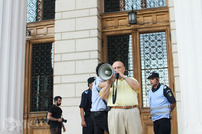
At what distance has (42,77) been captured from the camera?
34.6ft

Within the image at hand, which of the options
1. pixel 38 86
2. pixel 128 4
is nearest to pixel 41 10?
pixel 38 86

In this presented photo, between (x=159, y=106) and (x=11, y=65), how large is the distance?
3.61m

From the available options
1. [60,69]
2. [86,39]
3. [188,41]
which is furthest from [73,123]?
[188,41]

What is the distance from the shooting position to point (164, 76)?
30.5 ft

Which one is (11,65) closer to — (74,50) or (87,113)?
(87,113)

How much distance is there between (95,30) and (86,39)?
0.46 meters

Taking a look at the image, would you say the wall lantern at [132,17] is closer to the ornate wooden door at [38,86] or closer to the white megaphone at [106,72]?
the ornate wooden door at [38,86]

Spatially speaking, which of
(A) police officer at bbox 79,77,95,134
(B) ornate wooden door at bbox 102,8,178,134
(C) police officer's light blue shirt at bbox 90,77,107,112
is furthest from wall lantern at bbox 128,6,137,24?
(C) police officer's light blue shirt at bbox 90,77,107,112

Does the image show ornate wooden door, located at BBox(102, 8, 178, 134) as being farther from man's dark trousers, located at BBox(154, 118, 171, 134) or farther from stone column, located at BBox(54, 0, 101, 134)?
man's dark trousers, located at BBox(154, 118, 171, 134)

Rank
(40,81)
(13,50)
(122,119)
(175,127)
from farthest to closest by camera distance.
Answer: (40,81)
(175,127)
(13,50)
(122,119)

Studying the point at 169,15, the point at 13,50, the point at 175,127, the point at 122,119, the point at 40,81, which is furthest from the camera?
the point at 40,81

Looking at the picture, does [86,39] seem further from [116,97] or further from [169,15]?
[116,97]

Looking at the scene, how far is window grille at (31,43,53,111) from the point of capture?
10.3 meters

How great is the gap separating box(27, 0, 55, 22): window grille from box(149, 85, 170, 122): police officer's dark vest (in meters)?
6.00
